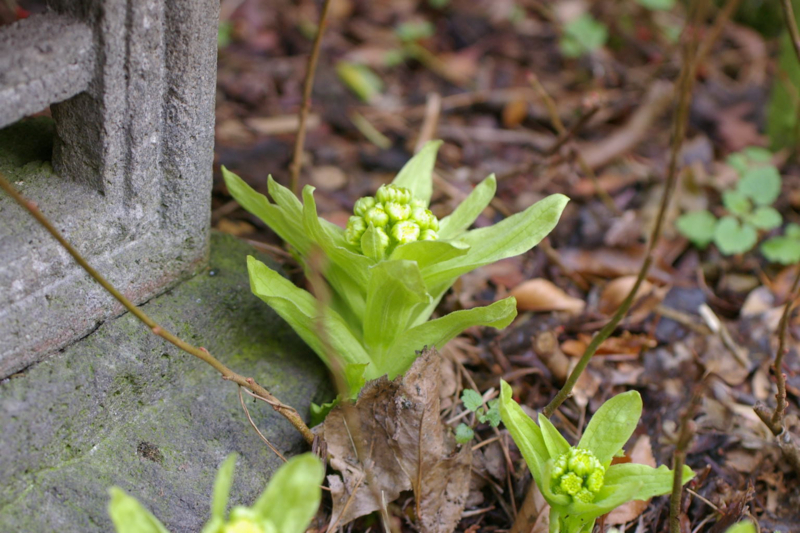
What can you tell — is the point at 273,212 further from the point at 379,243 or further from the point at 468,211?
the point at 468,211

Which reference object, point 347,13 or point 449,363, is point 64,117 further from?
point 347,13

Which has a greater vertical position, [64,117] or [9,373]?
[64,117]

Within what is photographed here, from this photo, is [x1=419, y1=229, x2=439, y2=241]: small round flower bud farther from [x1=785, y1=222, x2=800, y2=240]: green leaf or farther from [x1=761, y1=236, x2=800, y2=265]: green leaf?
[x1=785, y1=222, x2=800, y2=240]: green leaf

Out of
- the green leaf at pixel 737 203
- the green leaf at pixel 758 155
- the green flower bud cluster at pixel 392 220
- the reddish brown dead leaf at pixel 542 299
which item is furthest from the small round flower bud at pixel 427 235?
the green leaf at pixel 758 155

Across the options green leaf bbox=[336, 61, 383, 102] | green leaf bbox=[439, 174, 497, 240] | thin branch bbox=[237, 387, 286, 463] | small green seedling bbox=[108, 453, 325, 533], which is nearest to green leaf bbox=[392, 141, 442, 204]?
green leaf bbox=[439, 174, 497, 240]

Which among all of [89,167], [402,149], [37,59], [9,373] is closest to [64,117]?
[89,167]

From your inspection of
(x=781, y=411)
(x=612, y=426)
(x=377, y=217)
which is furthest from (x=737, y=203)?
(x=377, y=217)

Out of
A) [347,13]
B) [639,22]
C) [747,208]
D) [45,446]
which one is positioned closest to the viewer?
[45,446]
